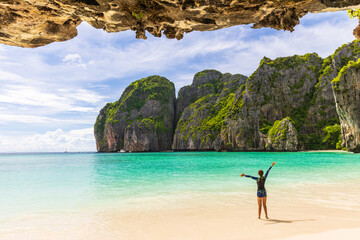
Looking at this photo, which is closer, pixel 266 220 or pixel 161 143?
pixel 266 220

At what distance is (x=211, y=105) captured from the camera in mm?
132625

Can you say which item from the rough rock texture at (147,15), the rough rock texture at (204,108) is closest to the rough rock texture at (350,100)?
the rough rock texture at (147,15)

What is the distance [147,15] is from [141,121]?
13668cm

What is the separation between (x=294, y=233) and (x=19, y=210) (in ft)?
41.7

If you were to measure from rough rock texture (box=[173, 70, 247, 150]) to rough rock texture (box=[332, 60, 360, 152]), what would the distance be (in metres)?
59.3

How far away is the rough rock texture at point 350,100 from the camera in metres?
47.5

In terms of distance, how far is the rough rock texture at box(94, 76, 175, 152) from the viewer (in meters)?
132

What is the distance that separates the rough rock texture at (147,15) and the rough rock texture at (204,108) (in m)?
102

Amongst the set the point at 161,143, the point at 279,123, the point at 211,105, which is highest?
the point at 211,105

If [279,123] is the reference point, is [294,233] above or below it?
below

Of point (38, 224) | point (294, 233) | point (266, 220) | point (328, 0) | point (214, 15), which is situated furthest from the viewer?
point (38, 224)

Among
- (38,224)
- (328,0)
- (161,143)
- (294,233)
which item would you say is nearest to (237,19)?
(328,0)

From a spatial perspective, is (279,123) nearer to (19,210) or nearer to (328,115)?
(328,115)

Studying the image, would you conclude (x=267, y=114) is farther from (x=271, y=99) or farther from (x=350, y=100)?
(x=350, y=100)
